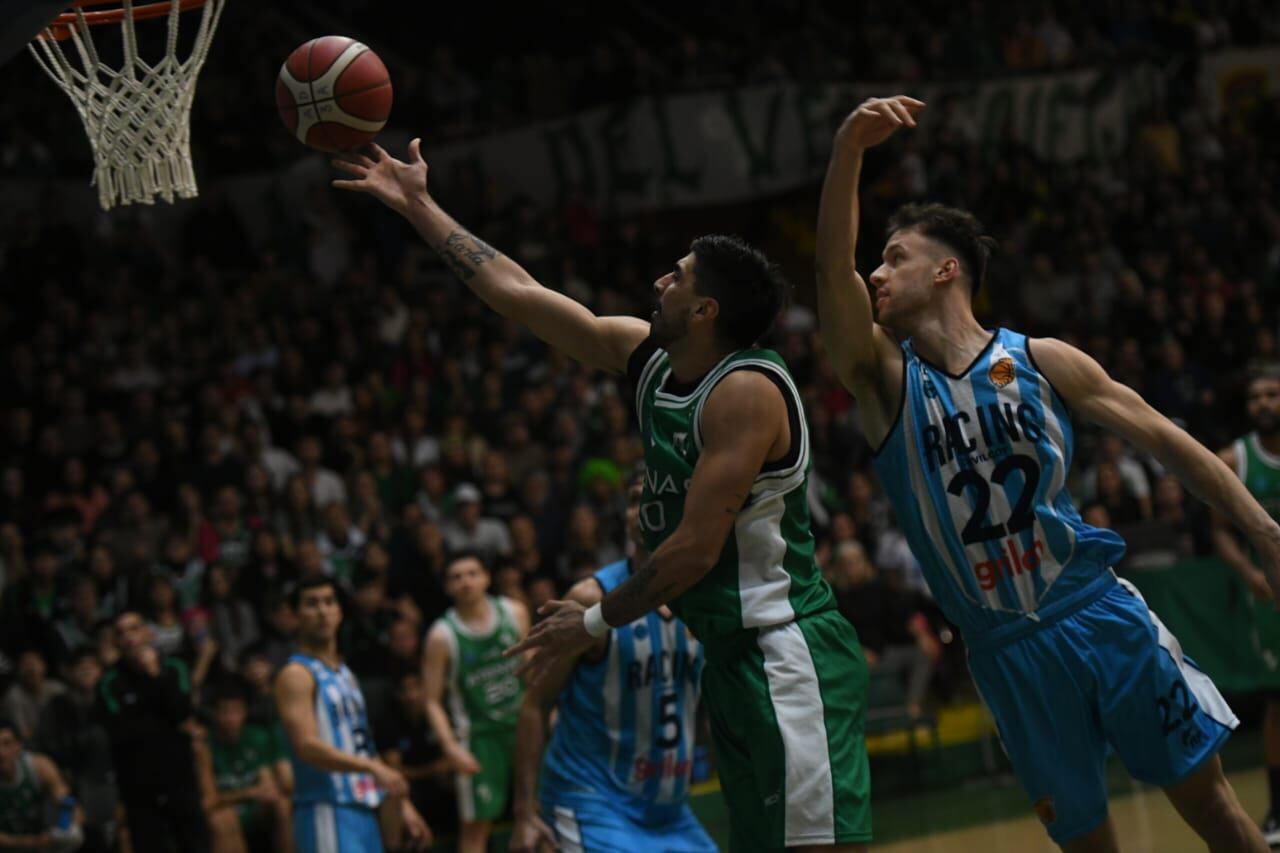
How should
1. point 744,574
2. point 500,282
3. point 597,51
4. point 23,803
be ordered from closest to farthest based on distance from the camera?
point 744,574
point 500,282
point 23,803
point 597,51

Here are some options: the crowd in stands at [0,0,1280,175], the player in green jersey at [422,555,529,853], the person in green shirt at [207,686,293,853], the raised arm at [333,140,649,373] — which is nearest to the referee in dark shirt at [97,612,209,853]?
the person in green shirt at [207,686,293,853]

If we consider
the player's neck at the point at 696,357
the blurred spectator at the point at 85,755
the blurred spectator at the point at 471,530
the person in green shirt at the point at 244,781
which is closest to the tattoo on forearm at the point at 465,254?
the player's neck at the point at 696,357

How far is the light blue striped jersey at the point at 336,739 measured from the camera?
7.11 metres

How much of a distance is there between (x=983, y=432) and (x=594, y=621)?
1186mm

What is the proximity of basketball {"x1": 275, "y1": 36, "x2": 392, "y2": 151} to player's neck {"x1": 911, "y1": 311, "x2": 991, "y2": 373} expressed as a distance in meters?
1.72

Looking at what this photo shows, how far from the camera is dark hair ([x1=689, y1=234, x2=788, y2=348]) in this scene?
175 inches

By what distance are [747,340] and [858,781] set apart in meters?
1.16

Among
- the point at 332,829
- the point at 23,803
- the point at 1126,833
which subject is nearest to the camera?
the point at 332,829

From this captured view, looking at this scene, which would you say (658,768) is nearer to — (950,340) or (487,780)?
(950,340)

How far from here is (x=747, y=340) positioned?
4480 millimetres

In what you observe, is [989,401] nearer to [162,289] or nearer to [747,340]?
[747,340]

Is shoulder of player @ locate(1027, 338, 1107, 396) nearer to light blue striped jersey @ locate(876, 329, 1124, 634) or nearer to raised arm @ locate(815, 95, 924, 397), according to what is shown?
light blue striped jersey @ locate(876, 329, 1124, 634)

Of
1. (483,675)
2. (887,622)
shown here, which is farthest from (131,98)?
(887,622)

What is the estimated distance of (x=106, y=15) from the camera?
5.58 meters
